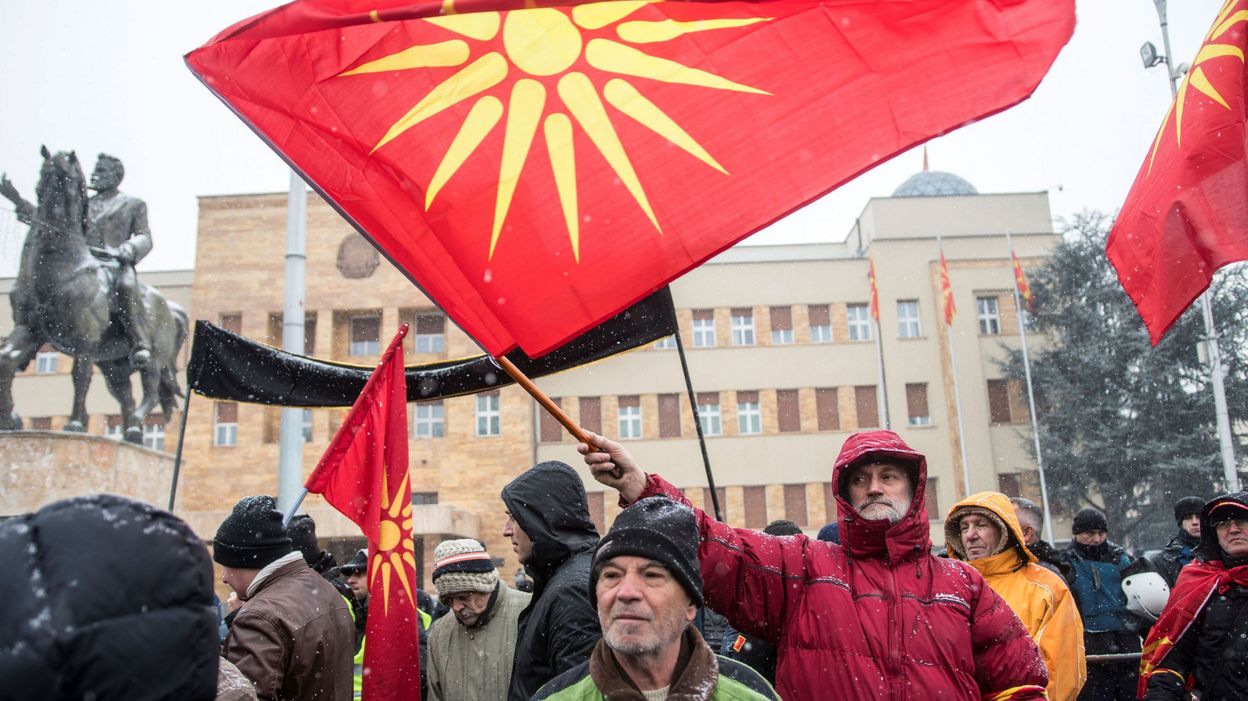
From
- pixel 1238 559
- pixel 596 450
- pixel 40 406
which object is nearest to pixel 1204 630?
pixel 1238 559

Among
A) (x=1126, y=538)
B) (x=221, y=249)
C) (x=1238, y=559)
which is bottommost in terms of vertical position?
(x=1126, y=538)

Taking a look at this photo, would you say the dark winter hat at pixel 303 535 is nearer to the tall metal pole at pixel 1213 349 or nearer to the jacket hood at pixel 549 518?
the jacket hood at pixel 549 518

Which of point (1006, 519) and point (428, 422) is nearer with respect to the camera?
point (1006, 519)

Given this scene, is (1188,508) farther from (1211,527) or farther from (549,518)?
(549,518)

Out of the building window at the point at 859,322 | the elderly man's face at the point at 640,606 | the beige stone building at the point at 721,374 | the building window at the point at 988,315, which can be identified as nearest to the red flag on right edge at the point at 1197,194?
the elderly man's face at the point at 640,606

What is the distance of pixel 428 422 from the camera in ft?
126

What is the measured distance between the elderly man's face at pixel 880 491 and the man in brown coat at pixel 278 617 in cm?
189

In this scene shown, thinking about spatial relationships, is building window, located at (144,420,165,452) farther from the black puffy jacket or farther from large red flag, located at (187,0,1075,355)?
the black puffy jacket

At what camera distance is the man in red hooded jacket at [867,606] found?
2.85 metres

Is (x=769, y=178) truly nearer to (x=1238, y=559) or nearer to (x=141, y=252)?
(x=1238, y=559)

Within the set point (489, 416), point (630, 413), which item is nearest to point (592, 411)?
point (630, 413)

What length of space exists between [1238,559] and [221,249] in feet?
127

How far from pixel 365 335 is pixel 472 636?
116 ft

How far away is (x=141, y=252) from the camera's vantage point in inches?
601
